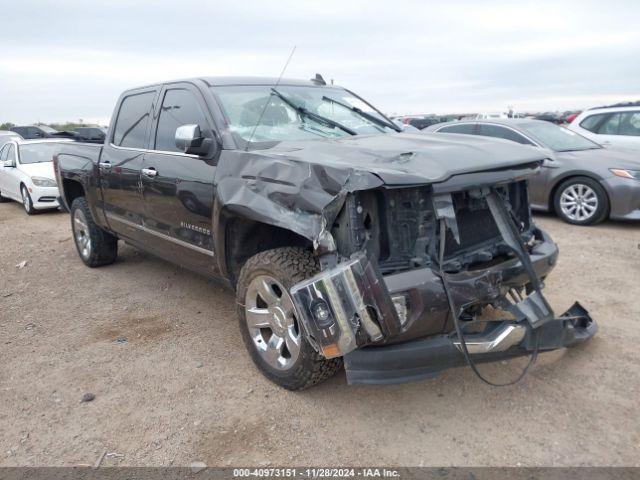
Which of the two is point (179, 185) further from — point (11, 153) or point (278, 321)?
point (11, 153)

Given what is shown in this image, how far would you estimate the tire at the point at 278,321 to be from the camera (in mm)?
2986

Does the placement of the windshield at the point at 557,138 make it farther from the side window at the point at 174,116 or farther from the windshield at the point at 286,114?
the side window at the point at 174,116

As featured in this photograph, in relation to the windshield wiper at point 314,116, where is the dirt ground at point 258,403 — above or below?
below

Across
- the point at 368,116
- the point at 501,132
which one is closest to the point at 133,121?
the point at 368,116

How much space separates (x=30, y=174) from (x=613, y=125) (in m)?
11.2

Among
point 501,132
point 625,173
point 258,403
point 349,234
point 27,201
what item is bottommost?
point 27,201

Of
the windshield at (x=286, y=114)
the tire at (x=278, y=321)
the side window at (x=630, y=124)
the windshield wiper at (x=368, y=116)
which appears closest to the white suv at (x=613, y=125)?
the side window at (x=630, y=124)

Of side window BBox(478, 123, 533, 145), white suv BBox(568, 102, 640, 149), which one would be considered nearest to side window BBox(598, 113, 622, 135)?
white suv BBox(568, 102, 640, 149)

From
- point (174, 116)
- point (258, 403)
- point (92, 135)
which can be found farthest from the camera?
point (92, 135)

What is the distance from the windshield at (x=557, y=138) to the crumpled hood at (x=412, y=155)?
15.8 ft

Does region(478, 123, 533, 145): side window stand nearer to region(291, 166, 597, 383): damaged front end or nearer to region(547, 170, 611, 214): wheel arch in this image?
region(547, 170, 611, 214): wheel arch

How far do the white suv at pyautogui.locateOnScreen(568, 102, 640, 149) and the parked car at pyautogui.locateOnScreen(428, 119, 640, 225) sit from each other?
1.69 metres

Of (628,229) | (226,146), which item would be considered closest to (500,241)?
(226,146)

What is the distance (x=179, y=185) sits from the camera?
12.8 ft
